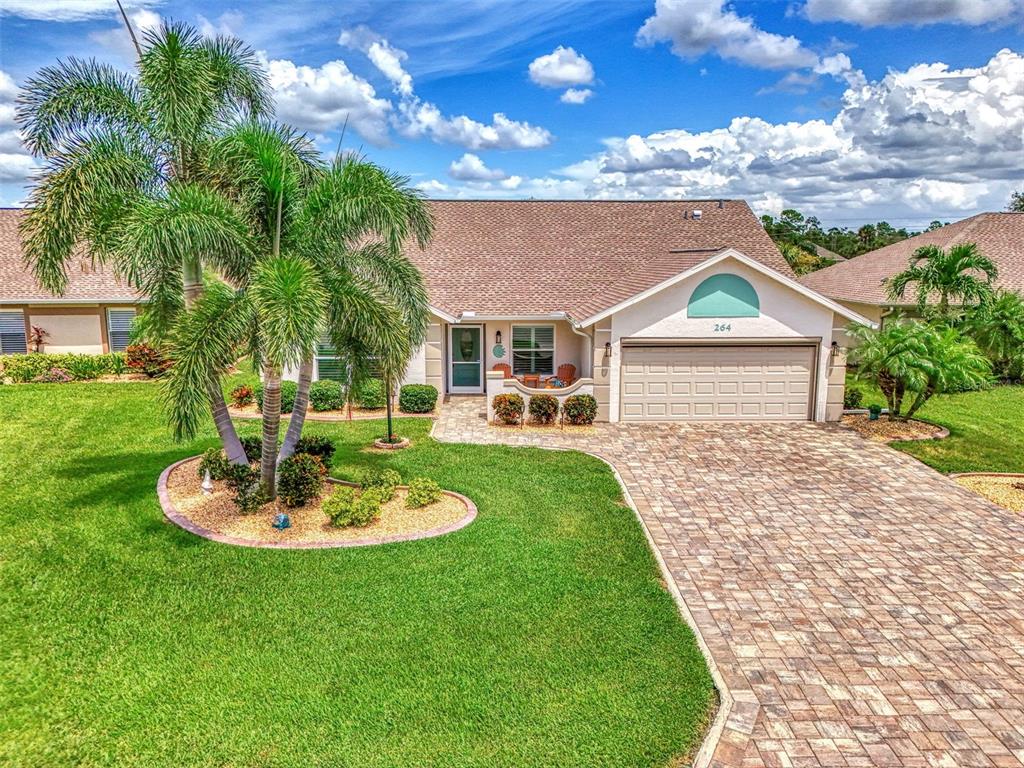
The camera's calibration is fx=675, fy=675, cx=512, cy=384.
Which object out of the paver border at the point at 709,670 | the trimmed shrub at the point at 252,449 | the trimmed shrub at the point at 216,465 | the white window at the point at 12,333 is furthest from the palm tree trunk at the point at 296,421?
the white window at the point at 12,333

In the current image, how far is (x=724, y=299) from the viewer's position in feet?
59.4

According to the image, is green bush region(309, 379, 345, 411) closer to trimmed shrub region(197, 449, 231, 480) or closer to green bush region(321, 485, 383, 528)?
trimmed shrub region(197, 449, 231, 480)

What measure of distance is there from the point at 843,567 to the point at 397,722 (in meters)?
6.93

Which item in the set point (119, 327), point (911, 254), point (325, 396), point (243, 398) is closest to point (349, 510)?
point (325, 396)

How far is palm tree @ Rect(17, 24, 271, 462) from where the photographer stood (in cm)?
1047

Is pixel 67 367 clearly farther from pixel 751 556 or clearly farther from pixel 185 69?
pixel 751 556

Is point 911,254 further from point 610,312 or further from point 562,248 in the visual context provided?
point 610,312

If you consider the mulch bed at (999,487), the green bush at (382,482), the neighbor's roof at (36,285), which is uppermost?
the neighbor's roof at (36,285)

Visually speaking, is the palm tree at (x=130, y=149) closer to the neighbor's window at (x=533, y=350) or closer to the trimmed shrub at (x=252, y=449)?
the trimmed shrub at (x=252, y=449)

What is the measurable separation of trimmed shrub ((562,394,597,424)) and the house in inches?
14.6

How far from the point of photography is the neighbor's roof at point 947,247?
26766mm

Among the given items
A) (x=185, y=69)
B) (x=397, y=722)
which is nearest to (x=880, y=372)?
(x=397, y=722)

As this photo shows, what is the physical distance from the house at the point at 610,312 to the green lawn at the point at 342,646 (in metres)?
5.71

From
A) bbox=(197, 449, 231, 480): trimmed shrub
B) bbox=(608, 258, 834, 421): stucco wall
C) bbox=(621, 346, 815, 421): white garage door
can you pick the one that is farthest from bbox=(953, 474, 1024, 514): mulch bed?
bbox=(197, 449, 231, 480): trimmed shrub
